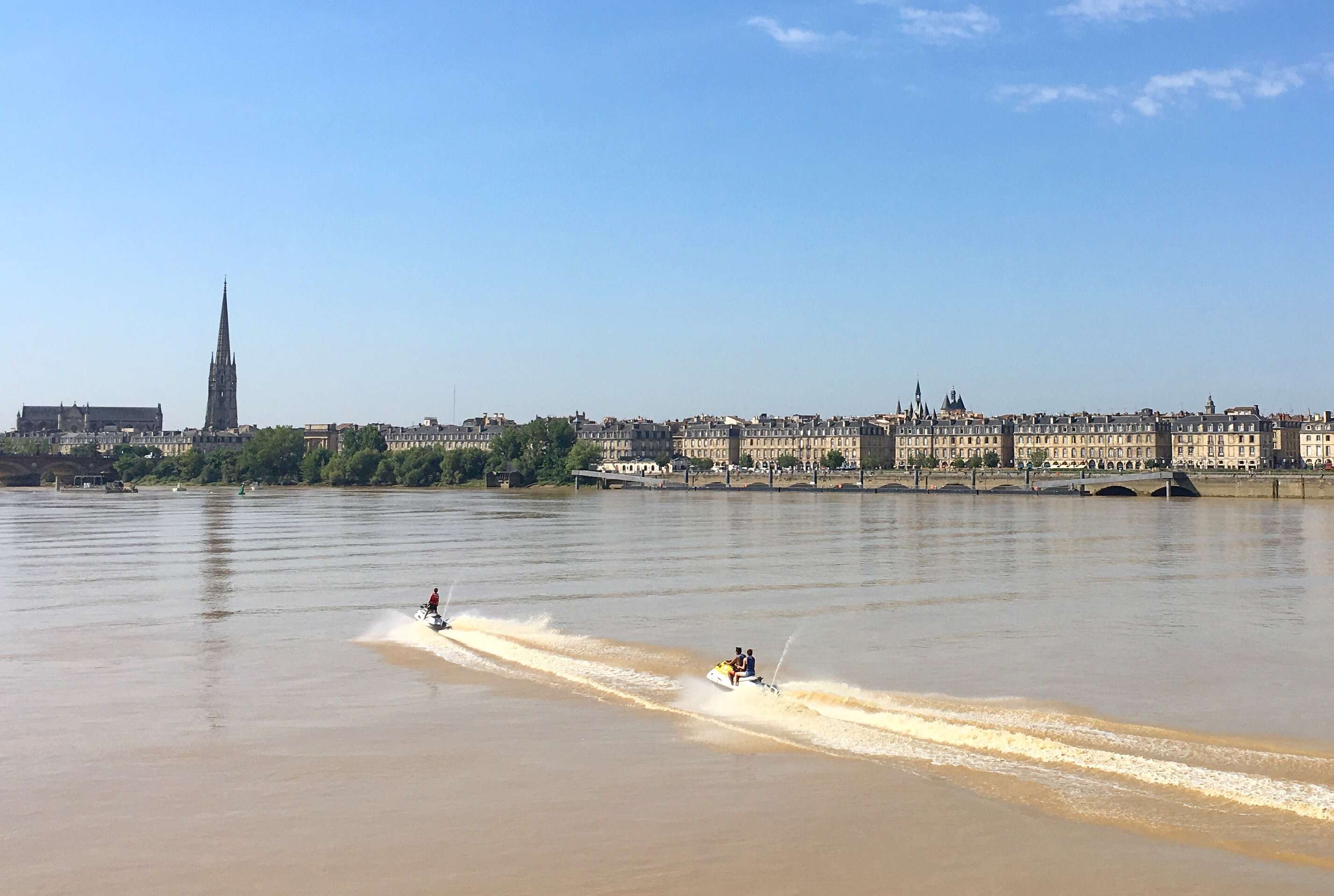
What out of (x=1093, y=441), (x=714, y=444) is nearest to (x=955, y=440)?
(x=1093, y=441)

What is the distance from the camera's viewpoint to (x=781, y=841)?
1270cm

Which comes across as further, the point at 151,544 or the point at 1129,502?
the point at 1129,502

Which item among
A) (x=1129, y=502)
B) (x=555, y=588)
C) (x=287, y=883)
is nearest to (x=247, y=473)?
(x=1129, y=502)

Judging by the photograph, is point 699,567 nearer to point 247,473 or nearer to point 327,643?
point 327,643

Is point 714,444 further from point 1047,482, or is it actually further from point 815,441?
point 1047,482

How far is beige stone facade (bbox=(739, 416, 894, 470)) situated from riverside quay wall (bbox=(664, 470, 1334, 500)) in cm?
3094

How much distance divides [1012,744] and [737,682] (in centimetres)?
487

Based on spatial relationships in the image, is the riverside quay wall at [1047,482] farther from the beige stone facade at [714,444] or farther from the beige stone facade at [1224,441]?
the beige stone facade at [714,444]

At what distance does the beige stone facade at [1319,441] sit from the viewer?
148625 millimetres

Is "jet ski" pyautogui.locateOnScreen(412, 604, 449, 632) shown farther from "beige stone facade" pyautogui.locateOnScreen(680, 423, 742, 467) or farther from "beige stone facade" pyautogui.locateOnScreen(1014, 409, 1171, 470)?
"beige stone facade" pyautogui.locateOnScreen(680, 423, 742, 467)

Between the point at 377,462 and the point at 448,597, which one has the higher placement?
the point at 377,462

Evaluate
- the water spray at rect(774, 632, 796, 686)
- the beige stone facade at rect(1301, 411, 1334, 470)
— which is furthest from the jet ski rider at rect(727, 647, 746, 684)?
the beige stone facade at rect(1301, 411, 1334, 470)

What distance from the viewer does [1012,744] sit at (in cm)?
1625

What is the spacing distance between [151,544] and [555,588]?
1087 inches
